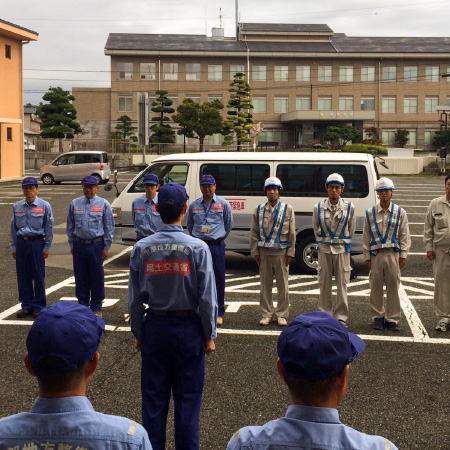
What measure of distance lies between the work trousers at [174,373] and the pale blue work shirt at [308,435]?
7.21ft

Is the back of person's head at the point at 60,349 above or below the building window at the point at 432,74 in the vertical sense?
below

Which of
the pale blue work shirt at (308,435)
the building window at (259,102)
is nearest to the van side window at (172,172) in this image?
the pale blue work shirt at (308,435)

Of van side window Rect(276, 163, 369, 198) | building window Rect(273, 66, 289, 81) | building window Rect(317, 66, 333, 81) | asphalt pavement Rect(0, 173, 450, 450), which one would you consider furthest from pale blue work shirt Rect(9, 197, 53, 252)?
building window Rect(317, 66, 333, 81)

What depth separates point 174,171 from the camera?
520 inches

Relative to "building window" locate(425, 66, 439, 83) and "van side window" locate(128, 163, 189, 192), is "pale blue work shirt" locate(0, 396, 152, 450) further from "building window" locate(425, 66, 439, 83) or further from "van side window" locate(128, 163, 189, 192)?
"building window" locate(425, 66, 439, 83)

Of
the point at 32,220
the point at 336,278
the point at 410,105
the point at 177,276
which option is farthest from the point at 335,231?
the point at 410,105

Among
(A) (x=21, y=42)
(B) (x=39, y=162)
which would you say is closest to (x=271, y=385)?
(A) (x=21, y=42)

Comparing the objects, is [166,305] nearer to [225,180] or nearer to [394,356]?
[394,356]

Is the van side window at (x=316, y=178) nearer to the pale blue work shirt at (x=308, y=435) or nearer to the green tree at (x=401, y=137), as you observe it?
the pale blue work shirt at (x=308, y=435)

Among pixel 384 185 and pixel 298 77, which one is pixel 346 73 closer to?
pixel 298 77

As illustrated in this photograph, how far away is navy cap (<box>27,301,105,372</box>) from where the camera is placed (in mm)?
2395

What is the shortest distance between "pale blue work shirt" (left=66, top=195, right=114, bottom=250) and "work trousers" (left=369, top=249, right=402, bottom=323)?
3618 millimetres

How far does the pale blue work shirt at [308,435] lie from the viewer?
225 cm

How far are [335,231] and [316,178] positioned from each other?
4082 mm
